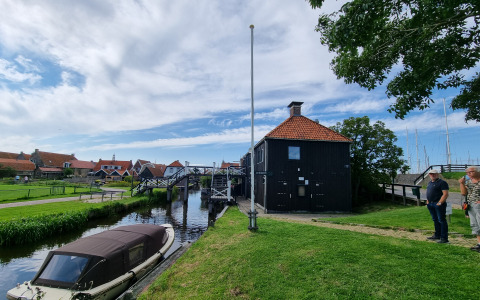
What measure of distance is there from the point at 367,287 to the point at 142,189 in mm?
30482

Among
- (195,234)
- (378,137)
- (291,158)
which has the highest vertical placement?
(378,137)

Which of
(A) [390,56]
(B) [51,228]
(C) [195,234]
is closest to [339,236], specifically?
(A) [390,56]

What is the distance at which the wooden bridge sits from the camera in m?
23.0

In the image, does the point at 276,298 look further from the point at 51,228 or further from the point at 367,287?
the point at 51,228

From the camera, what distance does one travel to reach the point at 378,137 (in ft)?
67.7

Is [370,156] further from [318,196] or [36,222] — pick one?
[36,222]

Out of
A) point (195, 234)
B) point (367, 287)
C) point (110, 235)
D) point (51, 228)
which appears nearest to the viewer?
point (367, 287)

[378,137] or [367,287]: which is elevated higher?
[378,137]

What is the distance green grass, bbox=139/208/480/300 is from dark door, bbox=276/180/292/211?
1028cm

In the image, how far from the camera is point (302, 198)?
18.2 metres

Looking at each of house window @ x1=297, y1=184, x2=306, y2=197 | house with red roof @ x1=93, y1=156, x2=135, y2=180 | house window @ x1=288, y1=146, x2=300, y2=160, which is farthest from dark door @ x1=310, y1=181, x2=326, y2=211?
house with red roof @ x1=93, y1=156, x2=135, y2=180

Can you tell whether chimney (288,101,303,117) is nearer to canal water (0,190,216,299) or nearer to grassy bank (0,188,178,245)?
canal water (0,190,216,299)

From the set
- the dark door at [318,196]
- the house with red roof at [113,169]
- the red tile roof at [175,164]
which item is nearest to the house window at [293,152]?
the dark door at [318,196]

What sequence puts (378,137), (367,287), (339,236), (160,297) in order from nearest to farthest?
(367,287)
(160,297)
(339,236)
(378,137)
